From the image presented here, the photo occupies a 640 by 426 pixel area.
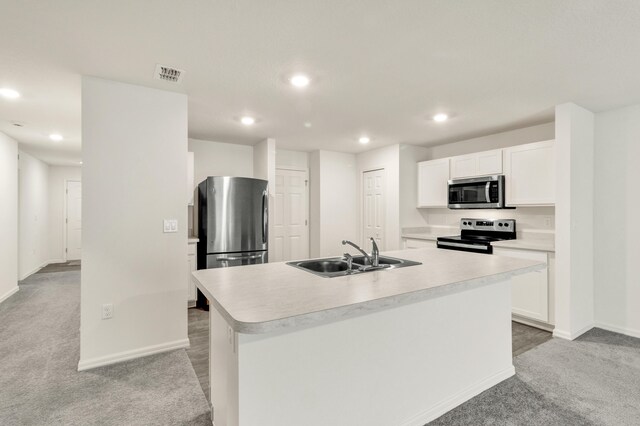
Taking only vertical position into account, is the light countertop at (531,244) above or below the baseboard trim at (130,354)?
above

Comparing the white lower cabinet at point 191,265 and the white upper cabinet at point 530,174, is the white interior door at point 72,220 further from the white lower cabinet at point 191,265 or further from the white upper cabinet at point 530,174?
the white upper cabinet at point 530,174

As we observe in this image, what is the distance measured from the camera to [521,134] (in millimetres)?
4023

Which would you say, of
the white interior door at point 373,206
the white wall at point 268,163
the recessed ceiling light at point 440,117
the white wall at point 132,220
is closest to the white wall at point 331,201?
the white interior door at point 373,206

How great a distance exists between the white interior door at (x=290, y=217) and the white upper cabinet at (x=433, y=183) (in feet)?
6.50

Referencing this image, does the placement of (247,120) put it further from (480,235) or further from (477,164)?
(480,235)

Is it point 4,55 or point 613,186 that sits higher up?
point 4,55

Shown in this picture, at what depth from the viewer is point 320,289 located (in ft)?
5.05

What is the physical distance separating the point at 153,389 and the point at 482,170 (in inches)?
166

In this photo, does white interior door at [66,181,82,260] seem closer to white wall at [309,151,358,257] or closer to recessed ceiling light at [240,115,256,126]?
white wall at [309,151,358,257]

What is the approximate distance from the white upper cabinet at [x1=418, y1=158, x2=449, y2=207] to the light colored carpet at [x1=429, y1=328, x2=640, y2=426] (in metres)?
2.36

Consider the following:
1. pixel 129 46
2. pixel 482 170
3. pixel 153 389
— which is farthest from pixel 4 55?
pixel 482 170

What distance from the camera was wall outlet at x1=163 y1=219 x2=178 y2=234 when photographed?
9.21 feet

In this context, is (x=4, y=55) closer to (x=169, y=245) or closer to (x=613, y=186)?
(x=169, y=245)

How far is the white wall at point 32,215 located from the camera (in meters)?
5.60
